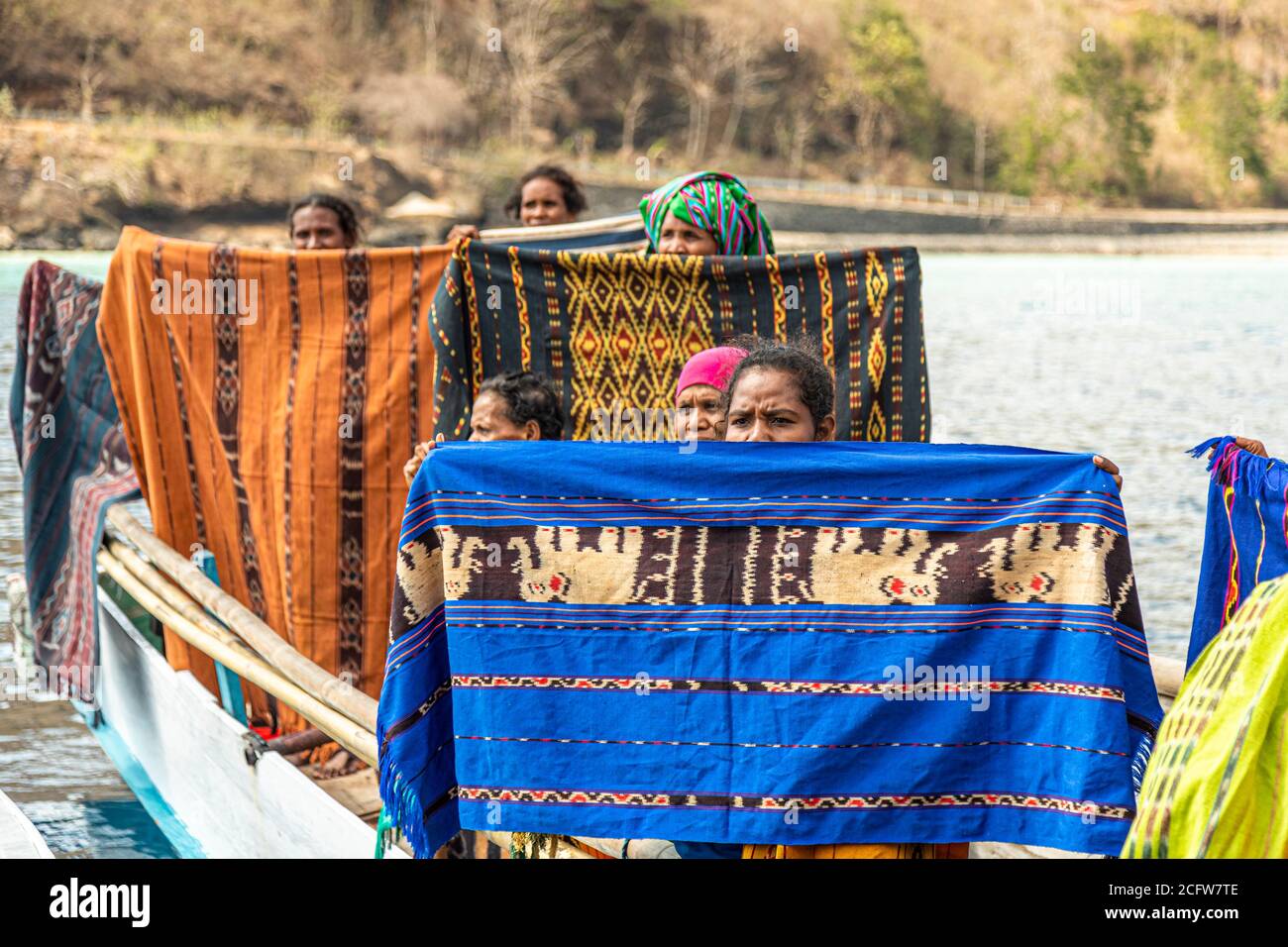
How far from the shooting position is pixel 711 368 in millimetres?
3119

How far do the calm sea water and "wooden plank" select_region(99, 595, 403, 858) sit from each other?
35.7 inches

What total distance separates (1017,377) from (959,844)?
86.0 feet

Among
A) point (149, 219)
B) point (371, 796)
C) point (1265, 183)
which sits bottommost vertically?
point (371, 796)

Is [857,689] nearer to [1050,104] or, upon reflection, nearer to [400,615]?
[400,615]

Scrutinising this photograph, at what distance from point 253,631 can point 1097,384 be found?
85.0ft

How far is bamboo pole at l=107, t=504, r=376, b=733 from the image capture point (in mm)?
3447

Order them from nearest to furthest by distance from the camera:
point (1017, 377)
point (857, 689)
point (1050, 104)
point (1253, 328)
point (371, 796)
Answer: point (857, 689), point (371, 796), point (1017, 377), point (1253, 328), point (1050, 104)

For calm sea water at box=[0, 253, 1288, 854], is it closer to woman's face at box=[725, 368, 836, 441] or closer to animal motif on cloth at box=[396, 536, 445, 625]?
animal motif on cloth at box=[396, 536, 445, 625]

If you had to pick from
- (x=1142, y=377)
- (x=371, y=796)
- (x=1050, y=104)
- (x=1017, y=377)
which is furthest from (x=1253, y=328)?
(x=371, y=796)

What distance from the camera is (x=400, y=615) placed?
8.28ft

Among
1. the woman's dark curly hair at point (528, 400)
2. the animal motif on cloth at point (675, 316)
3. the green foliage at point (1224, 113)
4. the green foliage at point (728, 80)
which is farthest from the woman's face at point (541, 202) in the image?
the green foliage at point (1224, 113)

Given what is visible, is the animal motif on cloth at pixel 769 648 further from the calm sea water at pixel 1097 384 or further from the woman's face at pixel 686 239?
the calm sea water at pixel 1097 384

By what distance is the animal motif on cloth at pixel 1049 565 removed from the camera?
2.32 m

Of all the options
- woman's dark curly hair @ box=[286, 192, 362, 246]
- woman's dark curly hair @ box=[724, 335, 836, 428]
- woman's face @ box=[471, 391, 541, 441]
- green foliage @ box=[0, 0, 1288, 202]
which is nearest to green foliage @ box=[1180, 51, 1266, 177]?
green foliage @ box=[0, 0, 1288, 202]
